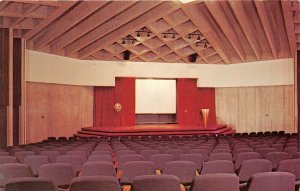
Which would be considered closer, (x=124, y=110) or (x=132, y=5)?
(x=132, y=5)

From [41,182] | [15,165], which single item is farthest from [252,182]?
[15,165]

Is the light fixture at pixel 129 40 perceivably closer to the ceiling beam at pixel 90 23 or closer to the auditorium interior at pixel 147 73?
the auditorium interior at pixel 147 73

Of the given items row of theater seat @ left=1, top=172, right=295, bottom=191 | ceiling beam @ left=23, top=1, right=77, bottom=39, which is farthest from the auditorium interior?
row of theater seat @ left=1, top=172, right=295, bottom=191

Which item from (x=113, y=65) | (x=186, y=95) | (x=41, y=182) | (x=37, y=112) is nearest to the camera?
(x=41, y=182)

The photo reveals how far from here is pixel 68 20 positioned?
13711 millimetres

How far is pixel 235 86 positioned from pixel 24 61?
459 inches

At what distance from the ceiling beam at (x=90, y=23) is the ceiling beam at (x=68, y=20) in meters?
0.79

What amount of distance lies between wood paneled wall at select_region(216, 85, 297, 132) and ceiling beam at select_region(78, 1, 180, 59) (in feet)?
26.2

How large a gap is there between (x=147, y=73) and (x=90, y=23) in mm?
6344

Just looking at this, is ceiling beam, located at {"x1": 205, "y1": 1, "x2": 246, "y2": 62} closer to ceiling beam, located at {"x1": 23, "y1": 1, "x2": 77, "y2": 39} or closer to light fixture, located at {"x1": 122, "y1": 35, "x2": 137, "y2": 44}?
light fixture, located at {"x1": 122, "y1": 35, "x2": 137, "y2": 44}

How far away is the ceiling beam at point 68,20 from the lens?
12.5 metres

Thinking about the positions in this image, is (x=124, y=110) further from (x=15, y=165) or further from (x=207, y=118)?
(x=15, y=165)

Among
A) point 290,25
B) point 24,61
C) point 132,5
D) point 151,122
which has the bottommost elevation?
point 151,122

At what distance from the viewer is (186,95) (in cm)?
2144
